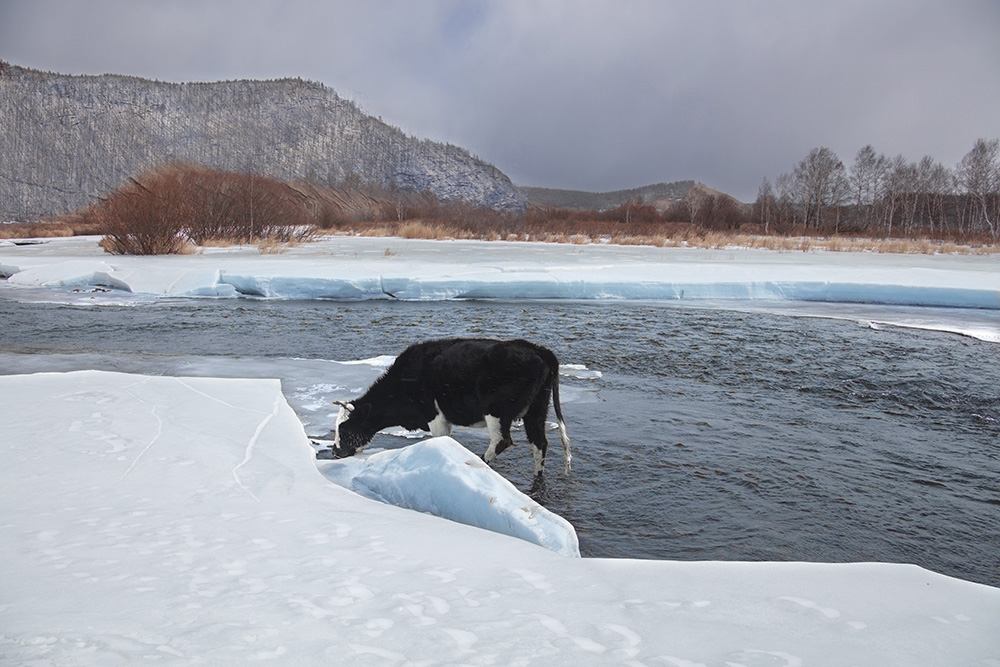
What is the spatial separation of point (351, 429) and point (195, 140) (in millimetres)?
91107

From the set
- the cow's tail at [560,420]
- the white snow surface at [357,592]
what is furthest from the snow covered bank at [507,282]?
the white snow surface at [357,592]

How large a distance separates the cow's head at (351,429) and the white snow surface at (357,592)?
959mm

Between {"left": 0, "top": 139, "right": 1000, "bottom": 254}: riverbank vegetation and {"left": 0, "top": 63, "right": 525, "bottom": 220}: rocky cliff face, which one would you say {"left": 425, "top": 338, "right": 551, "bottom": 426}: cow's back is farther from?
{"left": 0, "top": 63, "right": 525, "bottom": 220}: rocky cliff face

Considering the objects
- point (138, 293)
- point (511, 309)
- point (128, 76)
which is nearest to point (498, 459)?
point (511, 309)

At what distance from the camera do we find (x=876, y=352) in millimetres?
8102

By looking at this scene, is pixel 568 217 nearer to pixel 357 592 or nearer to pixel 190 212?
pixel 190 212

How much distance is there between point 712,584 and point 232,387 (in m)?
3.94

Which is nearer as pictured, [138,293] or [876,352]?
[876,352]

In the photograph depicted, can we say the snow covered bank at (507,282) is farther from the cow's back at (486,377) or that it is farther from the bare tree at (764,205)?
the bare tree at (764,205)

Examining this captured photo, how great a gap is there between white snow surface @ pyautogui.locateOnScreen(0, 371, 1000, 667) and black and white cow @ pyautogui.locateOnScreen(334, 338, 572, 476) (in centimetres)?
113

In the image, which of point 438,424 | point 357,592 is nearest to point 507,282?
point 438,424

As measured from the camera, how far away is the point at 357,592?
2145 millimetres

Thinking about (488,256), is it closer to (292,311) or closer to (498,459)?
(292,311)

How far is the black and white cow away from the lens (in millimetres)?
4250
